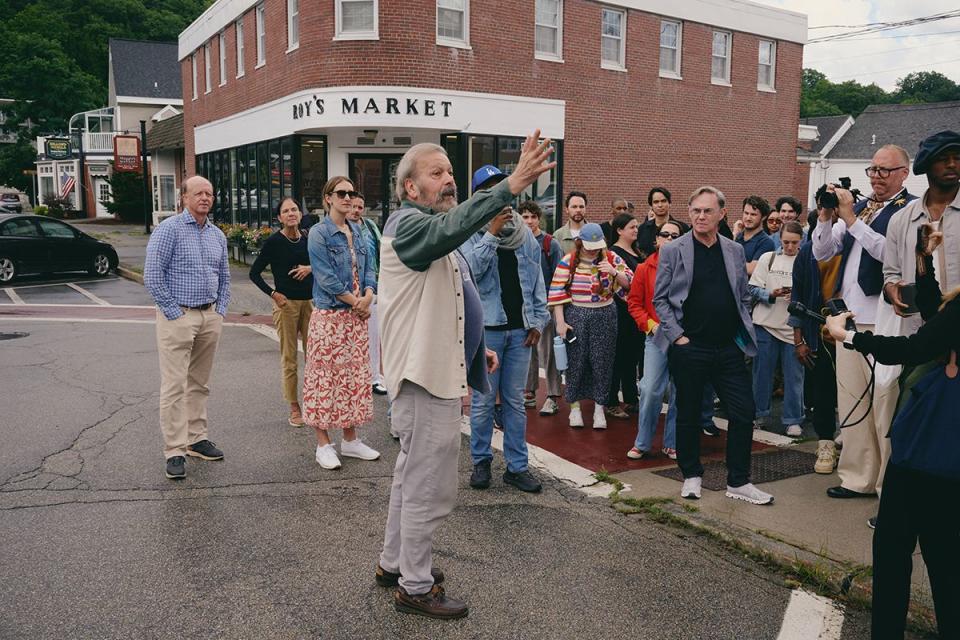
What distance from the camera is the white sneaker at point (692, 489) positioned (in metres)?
5.46

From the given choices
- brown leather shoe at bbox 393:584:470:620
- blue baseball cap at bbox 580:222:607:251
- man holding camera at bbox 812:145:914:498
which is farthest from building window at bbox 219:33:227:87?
brown leather shoe at bbox 393:584:470:620

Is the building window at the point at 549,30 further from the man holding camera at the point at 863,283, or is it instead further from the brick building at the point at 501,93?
the man holding camera at the point at 863,283

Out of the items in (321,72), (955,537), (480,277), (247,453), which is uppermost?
(321,72)

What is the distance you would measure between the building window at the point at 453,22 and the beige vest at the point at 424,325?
636 inches

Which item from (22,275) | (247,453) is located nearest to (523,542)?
(247,453)

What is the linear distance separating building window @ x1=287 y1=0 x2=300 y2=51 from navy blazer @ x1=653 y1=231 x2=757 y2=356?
16668 mm

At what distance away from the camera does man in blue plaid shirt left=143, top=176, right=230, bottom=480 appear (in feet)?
19.6

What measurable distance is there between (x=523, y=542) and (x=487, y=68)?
54.4 ft

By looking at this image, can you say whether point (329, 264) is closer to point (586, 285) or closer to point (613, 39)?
point (586, 285)

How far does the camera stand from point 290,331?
7598 millimetres

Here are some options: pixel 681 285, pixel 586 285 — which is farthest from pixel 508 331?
pixel 586 285

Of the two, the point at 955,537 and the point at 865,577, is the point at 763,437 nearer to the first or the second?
the point at 865,577

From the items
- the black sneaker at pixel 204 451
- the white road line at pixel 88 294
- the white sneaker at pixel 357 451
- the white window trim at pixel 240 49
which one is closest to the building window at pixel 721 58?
the white window trim at pixel 240 49

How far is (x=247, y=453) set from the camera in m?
6.59
